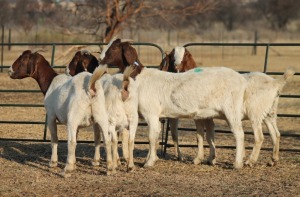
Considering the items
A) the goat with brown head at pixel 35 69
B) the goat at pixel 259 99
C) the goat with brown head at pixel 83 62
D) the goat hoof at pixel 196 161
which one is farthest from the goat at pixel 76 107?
the goat at pixel 259 99

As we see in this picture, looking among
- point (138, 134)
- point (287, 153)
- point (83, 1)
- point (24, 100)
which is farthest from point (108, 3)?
point (287, 153)

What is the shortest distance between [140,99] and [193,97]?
0.82 meters

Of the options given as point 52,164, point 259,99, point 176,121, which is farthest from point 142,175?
point 259,99

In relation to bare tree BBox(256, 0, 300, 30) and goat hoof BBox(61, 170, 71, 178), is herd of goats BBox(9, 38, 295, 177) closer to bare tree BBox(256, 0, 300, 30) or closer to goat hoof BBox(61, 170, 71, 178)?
goat hoof BBox(61, 170, 71, 178)

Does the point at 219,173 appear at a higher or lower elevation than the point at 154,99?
lower

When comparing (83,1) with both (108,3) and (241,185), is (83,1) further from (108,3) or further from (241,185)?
(241,185)

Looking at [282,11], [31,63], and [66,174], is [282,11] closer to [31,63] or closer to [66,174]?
[31,63]

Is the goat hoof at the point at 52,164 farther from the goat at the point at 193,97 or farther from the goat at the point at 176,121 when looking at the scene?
the goat at the point at 176,121

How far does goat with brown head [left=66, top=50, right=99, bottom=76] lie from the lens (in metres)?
12.0

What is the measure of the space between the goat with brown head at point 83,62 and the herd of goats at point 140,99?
19.0 inches

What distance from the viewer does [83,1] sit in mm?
29297

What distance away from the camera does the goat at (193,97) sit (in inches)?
426

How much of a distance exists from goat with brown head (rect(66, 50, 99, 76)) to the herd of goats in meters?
0.48

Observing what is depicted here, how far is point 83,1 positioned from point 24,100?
9173mm
